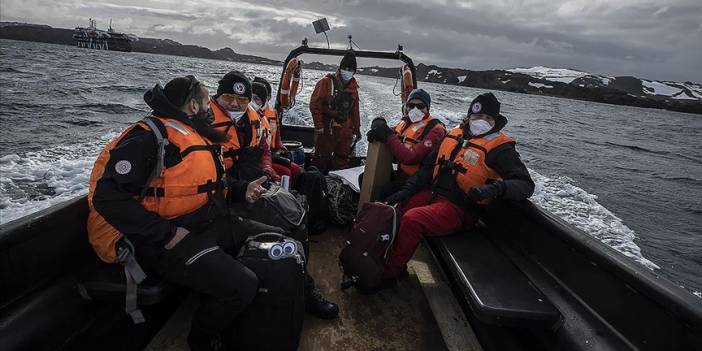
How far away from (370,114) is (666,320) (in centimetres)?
1259

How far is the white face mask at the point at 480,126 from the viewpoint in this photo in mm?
3088

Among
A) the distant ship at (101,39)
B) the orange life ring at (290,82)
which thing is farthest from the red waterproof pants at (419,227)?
the distant ship at (101,39)

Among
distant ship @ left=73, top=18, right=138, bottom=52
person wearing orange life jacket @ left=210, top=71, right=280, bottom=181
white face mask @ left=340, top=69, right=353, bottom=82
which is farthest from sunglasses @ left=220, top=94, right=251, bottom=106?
distant ship @ left=73, top=18, right=138, bottom=52

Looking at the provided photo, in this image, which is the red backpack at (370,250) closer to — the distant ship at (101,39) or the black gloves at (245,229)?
the black gloves at (245,229)

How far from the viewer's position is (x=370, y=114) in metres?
14.0

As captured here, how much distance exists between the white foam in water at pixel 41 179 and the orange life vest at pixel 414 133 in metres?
3.98

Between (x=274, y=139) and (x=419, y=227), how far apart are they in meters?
2.38

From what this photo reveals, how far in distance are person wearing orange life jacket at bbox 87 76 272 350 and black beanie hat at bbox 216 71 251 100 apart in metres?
0.87

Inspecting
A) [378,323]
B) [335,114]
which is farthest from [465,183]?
[335,114]

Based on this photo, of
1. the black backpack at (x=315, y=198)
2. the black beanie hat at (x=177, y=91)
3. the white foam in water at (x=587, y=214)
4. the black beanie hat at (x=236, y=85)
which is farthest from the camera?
the white foam in water at (x=587, y=214)

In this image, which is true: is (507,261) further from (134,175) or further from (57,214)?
(57,214)

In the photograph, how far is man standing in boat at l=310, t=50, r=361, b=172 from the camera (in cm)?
525

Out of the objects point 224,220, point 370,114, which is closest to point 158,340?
point 224,220

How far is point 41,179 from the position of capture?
6.42m
